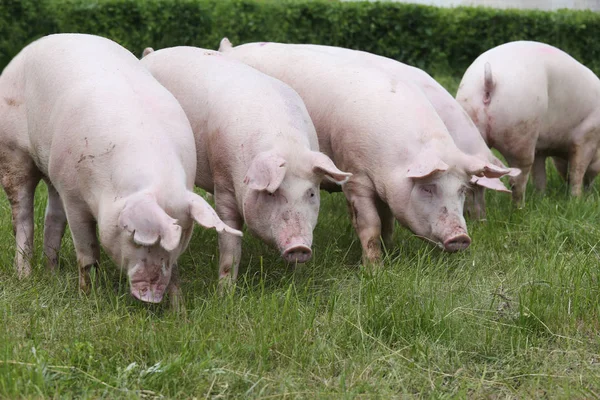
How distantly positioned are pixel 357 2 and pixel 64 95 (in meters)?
8.39

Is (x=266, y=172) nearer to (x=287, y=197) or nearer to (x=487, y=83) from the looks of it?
(x=287, y=197)

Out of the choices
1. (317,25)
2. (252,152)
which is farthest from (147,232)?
(317,25)

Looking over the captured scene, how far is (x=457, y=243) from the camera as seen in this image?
16.2 feet

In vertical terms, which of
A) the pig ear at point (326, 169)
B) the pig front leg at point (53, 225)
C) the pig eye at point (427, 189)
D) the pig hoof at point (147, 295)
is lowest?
the pig front leg at point (53, 225)

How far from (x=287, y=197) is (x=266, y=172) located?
179 mm

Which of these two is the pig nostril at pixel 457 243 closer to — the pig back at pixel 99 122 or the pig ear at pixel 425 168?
the pig ear at pixel 425 168

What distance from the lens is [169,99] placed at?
473 cm

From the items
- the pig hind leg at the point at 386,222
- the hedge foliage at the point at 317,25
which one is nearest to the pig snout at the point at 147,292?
the pig hind leg at the point at 386,222

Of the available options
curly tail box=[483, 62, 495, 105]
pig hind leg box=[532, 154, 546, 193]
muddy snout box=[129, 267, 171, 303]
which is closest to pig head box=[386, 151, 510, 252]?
muddy snout box=[129, 267, 171, 303]

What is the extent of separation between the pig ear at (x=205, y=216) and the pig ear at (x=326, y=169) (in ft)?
2.46

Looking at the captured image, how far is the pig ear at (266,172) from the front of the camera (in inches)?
175

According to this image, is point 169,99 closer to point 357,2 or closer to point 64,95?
point 64,95

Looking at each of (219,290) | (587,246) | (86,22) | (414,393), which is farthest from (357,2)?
(414,393)

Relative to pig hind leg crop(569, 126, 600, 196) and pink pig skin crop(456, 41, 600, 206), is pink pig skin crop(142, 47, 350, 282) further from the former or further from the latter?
pig hind leg crop(569, 126, 600, 196)
